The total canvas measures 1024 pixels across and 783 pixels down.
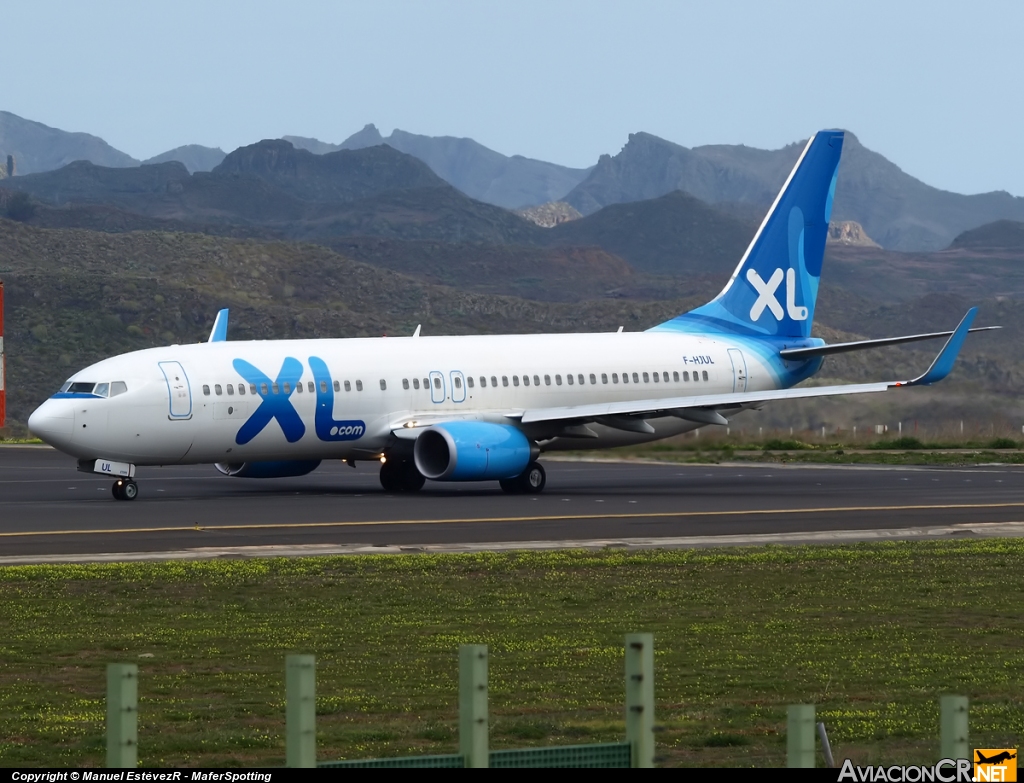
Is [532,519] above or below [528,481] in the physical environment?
below

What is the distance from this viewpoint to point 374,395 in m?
39.1

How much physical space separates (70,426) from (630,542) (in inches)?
536

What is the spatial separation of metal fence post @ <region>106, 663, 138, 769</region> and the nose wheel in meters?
Answer: 30.6

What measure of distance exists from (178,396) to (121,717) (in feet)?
98.9

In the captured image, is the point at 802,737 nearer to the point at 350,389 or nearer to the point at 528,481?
the point at 350,389

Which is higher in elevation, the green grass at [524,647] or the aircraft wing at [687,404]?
the aircraft wing at [687,404]

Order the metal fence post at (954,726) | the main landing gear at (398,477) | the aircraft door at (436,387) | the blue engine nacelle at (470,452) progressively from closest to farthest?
the metal fence post at (954,726) < the blue engine nacelle at (470,452) < the aircraft door at (436,387) < the main landing gear at (398,477)

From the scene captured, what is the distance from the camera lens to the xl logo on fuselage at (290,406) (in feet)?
122

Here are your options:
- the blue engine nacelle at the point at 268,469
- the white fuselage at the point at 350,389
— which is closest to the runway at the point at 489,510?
the blue engine nacelle at the point at 268,469

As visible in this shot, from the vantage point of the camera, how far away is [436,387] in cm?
4038

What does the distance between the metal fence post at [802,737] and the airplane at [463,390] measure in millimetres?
30256

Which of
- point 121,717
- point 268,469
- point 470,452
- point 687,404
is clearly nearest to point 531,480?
point 470,452

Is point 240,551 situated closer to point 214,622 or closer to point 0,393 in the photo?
point 214,622

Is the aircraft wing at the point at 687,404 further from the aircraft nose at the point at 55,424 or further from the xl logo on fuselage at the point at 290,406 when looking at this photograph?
the aircraft nose at the point at 55,424
